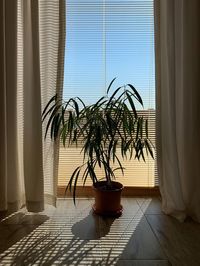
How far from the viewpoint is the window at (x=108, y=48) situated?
2230 mm

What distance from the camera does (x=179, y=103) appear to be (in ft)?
6.69

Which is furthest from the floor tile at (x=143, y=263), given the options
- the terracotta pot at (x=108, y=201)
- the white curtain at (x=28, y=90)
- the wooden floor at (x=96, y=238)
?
the white curtain at (x=28, y=90)

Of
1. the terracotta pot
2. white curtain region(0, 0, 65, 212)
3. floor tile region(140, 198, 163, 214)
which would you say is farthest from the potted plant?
floor tile region(140, 198, 163, 214)

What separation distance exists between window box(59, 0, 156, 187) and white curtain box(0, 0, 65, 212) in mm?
253

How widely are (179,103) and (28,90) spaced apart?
1082mm

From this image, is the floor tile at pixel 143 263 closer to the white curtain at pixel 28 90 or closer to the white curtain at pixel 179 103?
the white curtain at pixel 179 103

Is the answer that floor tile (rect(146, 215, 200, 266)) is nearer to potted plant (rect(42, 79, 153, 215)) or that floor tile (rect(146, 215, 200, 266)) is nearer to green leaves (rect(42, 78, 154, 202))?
potted plant (rect(42, 79, 153, 215))

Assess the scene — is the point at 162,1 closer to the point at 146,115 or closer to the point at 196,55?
the point at 196,55

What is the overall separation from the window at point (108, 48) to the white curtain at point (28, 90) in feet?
0.83

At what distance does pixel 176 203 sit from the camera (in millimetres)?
2051

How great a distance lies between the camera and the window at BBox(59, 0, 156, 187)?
2230mm

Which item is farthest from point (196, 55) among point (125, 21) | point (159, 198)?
point (159, 198)

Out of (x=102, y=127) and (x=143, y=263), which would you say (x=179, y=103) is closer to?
(x=102, y=127)

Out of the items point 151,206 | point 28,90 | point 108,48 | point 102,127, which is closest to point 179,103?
point 102,127
